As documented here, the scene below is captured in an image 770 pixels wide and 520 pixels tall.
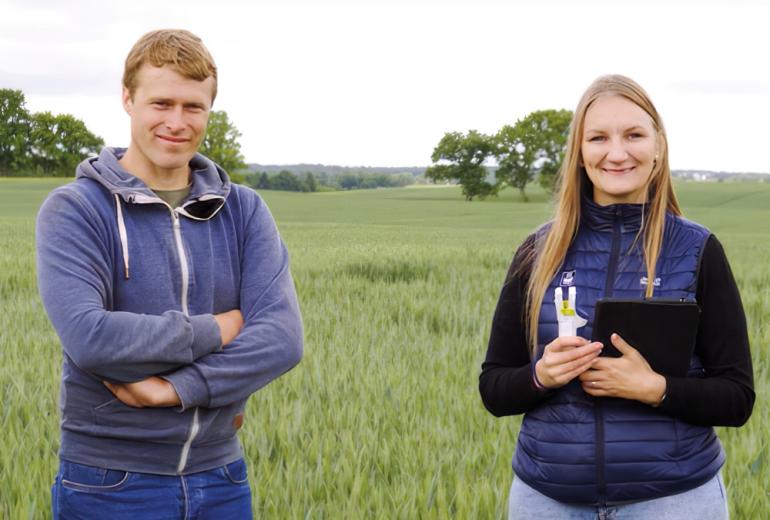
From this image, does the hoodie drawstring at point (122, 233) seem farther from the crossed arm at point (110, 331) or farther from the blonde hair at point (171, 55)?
the blonde hair at point (171, 55)

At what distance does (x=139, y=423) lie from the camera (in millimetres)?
2109

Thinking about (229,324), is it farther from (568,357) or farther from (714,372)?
(714,372)

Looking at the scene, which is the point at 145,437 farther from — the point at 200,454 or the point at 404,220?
the point at 404,220

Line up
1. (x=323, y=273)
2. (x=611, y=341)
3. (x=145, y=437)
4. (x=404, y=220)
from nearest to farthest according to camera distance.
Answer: (x=611, y=341)
(x=145, y=437)
(x=323, y=273)
(x=404, y=220)

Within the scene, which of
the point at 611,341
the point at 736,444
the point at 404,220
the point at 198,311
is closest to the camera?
the point at 611,341

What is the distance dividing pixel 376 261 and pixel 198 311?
9363 mm

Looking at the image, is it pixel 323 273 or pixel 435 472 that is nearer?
pixel 435 472

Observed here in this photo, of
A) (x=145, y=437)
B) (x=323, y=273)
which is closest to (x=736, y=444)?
(x=145, y=437)

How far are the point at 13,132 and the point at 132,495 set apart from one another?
8846cm

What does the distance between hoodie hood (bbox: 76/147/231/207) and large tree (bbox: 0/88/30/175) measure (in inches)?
3351

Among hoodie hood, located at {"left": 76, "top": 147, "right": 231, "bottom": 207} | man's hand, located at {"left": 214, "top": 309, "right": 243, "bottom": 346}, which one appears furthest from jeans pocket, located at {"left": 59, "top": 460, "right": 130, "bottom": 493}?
hoodie hood, located at {"left": 76, "top": 147, "right": 231, "bottom": 207}

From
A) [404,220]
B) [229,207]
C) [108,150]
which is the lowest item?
[404,220]

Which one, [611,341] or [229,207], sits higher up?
[229,207]

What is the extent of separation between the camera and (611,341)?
1927 millimetres
